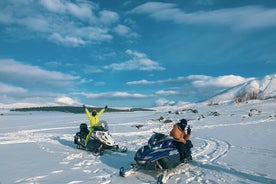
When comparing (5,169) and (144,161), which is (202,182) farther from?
(5,169)

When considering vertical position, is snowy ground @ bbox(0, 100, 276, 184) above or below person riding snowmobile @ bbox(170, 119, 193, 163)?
below

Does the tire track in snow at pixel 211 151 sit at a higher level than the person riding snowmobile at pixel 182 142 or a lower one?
lower

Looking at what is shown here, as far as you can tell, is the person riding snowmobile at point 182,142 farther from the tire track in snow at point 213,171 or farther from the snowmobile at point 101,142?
the snowmobile at point 101,142

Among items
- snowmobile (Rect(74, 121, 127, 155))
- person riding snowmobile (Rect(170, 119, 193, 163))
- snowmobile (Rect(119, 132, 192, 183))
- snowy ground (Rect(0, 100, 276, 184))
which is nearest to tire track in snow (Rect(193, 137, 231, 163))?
snowy ground (Rect(0, 100, 276, 184))

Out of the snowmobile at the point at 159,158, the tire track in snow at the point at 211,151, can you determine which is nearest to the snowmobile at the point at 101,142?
the tire track in snow at the point at 211,151

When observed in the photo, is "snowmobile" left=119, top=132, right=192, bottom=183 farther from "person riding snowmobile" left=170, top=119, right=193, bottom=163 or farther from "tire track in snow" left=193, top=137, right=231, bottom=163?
"tire track in snow" left=193, top=137, right=231, bottom=163

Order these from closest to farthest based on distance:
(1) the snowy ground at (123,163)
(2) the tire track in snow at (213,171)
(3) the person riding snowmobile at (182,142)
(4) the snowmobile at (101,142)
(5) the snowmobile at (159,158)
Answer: (2) the tire track in snow at (213,171) → (1) the snowy ground at (123,163) → (5) the snowmobile at (159,158) → (3) the person riding snowmobile at (182,142) → (4) the snowmobile at (101,142)

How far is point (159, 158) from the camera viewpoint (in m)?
10.2

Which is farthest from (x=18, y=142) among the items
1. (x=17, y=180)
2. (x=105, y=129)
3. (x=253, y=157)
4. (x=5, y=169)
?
(x=253, y=157)

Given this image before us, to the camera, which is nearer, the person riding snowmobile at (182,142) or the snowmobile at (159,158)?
the snowmobile at (159,158)

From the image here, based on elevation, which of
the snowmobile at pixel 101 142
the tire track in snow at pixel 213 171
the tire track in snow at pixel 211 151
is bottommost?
the tire track in snow at pixel 213 171

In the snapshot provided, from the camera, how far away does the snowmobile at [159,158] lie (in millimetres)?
10234

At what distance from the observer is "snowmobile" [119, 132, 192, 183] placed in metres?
10.2

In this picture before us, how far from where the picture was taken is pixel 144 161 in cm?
1025
